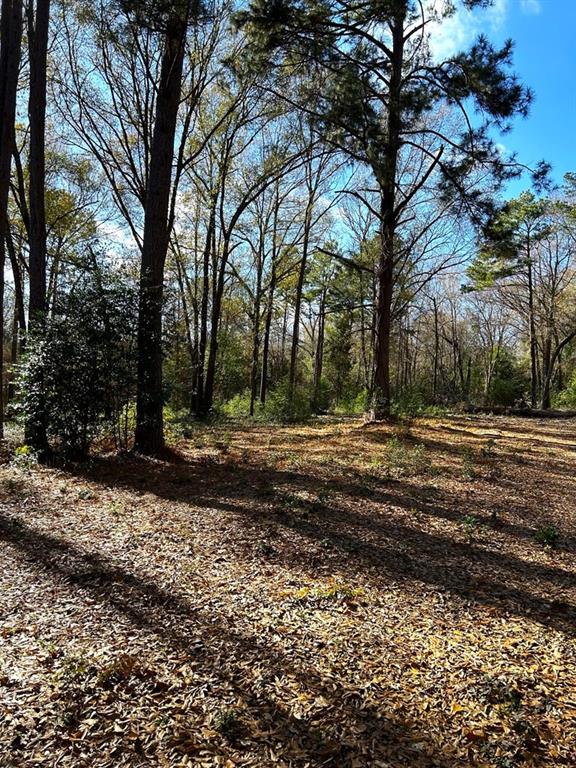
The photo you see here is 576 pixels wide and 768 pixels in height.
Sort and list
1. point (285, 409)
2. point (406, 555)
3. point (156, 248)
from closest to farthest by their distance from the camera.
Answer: point (406, 555) < point (156, 248) < point (285, 409)

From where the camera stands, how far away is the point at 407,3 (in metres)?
7.39

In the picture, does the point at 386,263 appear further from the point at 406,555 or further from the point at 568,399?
the point at 568,399

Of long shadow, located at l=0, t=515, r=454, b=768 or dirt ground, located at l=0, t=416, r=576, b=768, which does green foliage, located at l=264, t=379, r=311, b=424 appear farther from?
long shadow, located at l=0, t=515, r=454, b=768

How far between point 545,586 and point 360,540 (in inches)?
55.1

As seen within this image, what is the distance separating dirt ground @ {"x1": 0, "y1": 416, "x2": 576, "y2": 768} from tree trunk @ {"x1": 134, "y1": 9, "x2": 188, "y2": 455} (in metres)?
1.21

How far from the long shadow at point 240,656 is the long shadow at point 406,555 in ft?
3.51

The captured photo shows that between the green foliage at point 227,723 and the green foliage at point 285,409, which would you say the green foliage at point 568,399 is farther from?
the green foliage at point 227,723

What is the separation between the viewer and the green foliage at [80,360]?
6082 millimetres

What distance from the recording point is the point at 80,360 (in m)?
6.12


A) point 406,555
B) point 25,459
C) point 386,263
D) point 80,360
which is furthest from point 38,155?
point 406,555

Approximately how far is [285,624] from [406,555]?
142 centimetres

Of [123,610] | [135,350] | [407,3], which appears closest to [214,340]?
[135,350]

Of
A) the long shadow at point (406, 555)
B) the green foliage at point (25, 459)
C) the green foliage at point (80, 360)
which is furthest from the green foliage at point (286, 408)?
the long shadow at point (406, 555)

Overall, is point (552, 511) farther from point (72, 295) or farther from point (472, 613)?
point (72, 295)
